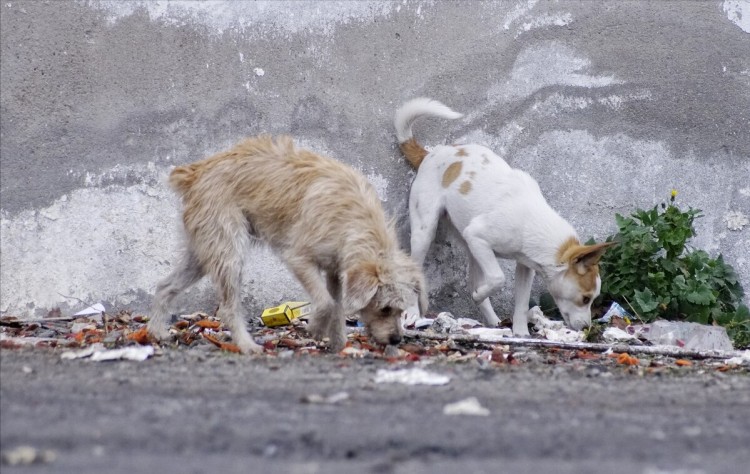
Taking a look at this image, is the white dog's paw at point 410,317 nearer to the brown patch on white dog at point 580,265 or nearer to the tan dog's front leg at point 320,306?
the brown patch on white dog at point 580,265

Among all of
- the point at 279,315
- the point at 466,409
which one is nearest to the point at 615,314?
the point at 279,315

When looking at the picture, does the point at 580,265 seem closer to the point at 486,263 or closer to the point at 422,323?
the point at 486,263

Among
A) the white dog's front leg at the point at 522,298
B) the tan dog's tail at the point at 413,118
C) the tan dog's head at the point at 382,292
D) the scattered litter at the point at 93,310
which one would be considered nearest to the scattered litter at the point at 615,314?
the white dog's front leg at the point at 522,298

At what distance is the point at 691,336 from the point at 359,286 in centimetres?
278

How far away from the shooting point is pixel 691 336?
6.97 meters

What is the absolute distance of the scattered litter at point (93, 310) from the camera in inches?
286

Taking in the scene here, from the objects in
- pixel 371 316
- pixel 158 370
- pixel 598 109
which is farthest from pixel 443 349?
pixel 598 109

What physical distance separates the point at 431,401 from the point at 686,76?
17.5ft

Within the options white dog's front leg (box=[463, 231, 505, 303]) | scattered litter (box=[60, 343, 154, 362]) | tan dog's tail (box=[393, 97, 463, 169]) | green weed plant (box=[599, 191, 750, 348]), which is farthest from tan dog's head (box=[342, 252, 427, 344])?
green weed plant (box=[599, 191, 750, 348])

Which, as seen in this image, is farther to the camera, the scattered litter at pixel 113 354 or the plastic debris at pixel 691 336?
the plastic debris at pixel 691 336

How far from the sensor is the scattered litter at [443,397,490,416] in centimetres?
354

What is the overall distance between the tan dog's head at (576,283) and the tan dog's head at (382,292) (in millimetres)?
1892

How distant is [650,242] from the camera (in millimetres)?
7680

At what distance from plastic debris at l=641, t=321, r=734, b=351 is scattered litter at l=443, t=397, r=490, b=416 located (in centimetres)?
364
